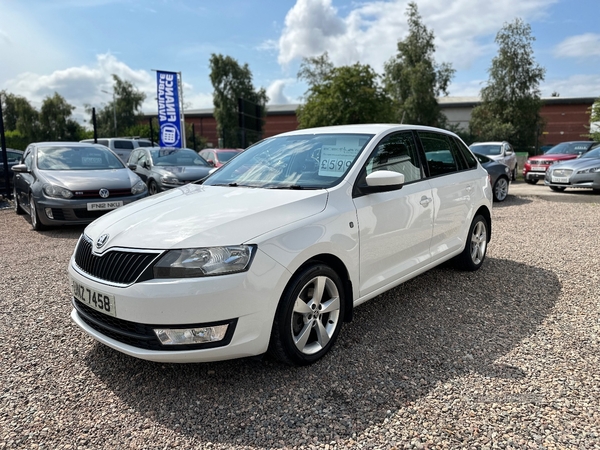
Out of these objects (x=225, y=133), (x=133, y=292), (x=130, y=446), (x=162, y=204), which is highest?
(x=225, y=133)

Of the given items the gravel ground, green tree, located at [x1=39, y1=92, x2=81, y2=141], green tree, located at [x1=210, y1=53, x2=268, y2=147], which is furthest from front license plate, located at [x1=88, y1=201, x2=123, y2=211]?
green tree, located at [x1=39, y1=92, x2=81, y2=141]

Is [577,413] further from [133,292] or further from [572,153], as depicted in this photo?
[572,153]

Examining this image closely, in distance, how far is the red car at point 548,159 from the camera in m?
16.2

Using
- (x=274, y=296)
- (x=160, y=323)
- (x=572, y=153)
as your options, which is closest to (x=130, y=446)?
(x=160, y=323)

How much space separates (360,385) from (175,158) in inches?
373

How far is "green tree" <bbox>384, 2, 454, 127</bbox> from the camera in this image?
3653cm

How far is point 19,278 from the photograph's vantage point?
197 inches

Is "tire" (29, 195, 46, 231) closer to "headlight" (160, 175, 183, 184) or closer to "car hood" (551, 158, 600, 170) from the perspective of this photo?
"headlight" (160, 175, 183, 184)

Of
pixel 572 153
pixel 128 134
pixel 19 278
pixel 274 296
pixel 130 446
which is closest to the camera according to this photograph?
pixel 130 446

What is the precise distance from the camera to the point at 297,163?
3656 mm

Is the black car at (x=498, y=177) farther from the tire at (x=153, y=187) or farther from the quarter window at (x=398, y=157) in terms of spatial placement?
the tire at (x=153, y=187)

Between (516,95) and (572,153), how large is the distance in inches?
743

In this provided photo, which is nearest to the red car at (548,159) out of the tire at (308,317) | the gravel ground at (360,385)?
the gravel ground at (360,385)

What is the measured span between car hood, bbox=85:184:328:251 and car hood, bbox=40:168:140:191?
177 inches
